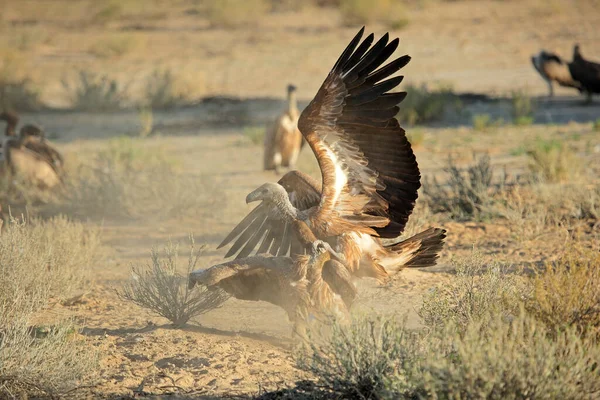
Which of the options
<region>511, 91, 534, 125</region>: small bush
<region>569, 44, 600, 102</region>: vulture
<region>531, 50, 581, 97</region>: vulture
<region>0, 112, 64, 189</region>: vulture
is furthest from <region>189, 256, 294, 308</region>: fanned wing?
<region>531, 50, 581, 97</region>: vulture

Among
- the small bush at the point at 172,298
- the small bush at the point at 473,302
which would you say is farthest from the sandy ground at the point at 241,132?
the small bush at the point at 473,302

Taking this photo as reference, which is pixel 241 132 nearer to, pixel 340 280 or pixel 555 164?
pixel 555 164

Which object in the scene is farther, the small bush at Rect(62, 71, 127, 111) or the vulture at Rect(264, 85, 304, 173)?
the small bush at Rect(62, 71, 127, 111)

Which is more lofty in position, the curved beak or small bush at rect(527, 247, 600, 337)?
the curved beak

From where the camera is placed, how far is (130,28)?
30359 mm

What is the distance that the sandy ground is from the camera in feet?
19.4

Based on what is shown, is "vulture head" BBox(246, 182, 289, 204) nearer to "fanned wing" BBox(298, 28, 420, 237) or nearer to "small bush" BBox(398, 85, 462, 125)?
"fanned wing" BBox(298, 28, 420, 237)

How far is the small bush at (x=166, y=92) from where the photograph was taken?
65.4 feet

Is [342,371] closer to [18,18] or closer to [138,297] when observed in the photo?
[138,297]

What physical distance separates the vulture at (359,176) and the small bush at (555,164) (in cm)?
513

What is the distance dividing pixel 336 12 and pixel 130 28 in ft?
25.4

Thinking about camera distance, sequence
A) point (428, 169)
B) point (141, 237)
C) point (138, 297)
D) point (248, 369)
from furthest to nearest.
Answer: point (428, 169) → point (141, 237) → point (138, 297) → point (248, 369)

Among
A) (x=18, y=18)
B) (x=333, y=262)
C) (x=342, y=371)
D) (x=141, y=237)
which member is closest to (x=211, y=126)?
(x=141, y=237)

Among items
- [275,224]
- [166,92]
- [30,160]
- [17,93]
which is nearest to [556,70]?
[166,92]
